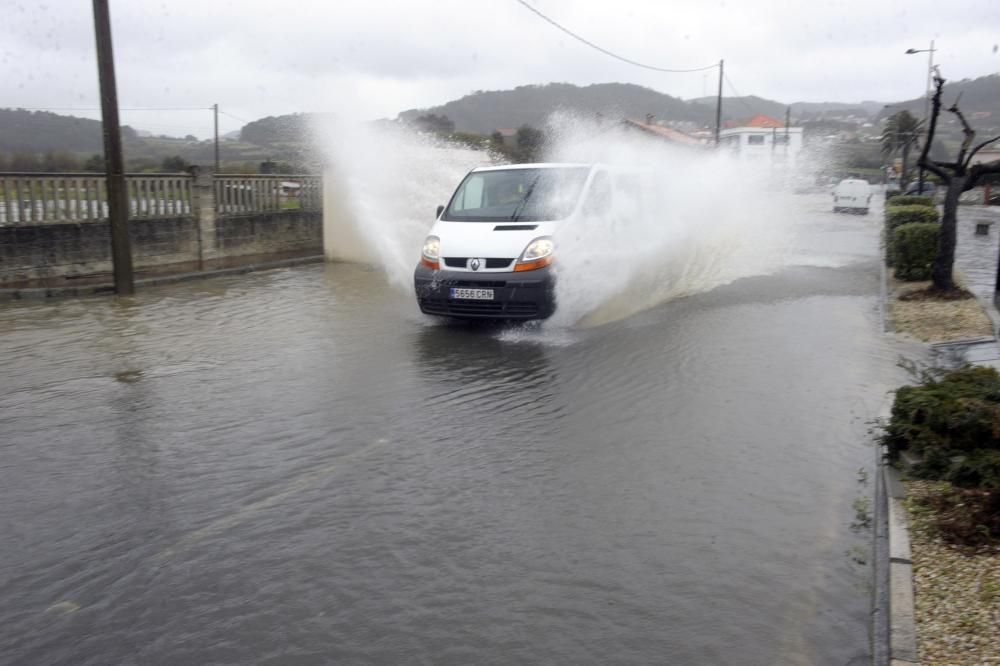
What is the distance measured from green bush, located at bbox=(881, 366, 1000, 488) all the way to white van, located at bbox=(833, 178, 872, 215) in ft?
117

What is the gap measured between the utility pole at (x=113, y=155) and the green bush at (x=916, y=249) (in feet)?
40.0

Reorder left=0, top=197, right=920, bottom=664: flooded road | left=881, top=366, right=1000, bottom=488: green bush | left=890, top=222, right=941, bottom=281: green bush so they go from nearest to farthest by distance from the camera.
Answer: left=0, top=197, right=920, bottom=664: flooded road
left=881, top=366, right=1000, bottom=488: green bush
left=890, top=222, right=941, bottom=281: green bush

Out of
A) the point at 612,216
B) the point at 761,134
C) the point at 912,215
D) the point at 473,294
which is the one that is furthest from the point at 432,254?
the point at 761,134

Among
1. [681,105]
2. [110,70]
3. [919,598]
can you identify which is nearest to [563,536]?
[919,598]

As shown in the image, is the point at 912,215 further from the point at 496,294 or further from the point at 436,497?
the point at 436,497

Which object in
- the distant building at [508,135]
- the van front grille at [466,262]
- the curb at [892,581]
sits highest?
the distant building at [508,135]

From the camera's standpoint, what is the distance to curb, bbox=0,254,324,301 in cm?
1195

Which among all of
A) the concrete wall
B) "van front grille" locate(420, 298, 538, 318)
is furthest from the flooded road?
the concrete wall

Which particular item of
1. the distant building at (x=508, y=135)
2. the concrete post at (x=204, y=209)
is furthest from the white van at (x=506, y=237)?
the distant building at (x=508, y=135)

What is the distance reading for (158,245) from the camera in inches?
592

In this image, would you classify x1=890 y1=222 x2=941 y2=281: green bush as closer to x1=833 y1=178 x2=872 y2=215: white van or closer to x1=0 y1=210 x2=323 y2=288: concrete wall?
x1=0 y1=210 x2=323 y2=288: concrete wall

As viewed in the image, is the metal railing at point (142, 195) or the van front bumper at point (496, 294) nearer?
the van front bumper at point (496, 294)

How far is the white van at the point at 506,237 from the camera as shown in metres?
9.35

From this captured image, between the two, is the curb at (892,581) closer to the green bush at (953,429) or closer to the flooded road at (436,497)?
the flooded road at (436,497)
